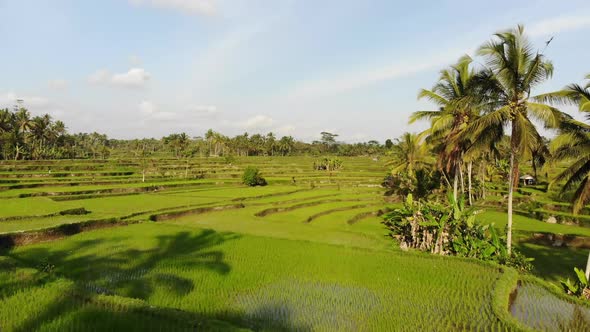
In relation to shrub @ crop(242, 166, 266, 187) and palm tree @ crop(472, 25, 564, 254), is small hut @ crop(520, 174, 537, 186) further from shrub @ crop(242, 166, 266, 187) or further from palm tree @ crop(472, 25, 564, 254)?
palm tree @ crop(472, 25, 564, 254)

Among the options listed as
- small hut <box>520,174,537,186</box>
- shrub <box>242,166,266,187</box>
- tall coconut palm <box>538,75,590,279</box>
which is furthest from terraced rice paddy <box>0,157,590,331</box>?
small hut <box>520,174,537,186</box>

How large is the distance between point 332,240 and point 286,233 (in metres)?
1.86

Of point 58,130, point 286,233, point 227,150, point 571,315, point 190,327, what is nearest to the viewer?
point 190,327

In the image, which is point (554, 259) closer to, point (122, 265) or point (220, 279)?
point (220, 279)

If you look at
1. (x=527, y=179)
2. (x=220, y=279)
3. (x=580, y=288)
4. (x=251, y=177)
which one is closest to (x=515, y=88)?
(x=580, y=288)

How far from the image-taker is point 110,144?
104m

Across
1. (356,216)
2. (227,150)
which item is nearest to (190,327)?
(356,216)

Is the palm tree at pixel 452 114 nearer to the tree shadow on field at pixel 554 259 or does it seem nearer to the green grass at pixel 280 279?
the tree shadow on field at pixel 554 259

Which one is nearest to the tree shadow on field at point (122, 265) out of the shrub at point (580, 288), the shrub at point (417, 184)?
the shrub at point (580, 288)

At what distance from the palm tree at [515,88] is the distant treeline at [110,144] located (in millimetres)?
42694

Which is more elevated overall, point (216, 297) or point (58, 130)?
point (58, 130)

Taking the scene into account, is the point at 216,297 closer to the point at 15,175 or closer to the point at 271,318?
the point at 271,318

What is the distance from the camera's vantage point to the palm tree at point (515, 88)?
926 cm

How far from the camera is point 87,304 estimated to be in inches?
214
